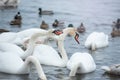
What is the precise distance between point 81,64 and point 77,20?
14.3 meters

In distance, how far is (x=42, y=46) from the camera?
17.5 metres

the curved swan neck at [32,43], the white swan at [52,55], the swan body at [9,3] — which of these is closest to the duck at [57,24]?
the white swan at [52,55]

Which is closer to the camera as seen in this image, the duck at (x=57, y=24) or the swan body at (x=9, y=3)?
the duck at (x=57, y=24)

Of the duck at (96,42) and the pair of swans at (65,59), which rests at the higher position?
the pair of swans at (65,59)

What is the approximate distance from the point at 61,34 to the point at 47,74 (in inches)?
88.4

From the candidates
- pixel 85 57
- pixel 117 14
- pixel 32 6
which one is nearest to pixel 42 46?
pixel 85 57

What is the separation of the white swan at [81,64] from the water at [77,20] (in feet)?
0.51

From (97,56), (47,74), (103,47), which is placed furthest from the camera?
(103,47)

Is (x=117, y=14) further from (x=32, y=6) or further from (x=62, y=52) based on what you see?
(x=62, y=52)

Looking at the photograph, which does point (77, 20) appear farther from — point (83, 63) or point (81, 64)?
point (81, 64)

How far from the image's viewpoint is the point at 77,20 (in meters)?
29.9

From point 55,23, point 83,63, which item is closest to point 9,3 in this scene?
point 55,23

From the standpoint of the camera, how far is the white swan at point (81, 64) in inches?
612

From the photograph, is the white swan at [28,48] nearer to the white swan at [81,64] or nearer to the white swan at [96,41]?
the white swan at [81,64]
